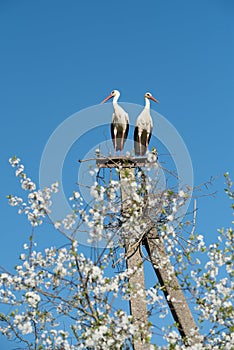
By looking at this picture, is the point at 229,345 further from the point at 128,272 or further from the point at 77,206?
the point at 77,206

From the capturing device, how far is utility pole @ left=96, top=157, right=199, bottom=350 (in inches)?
170

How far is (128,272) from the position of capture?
402cm

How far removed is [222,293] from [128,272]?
0.73 metres

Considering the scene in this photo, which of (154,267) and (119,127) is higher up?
(119,127)

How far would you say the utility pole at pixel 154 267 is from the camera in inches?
170

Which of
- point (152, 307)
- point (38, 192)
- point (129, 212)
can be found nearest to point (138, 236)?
point (129, 212)

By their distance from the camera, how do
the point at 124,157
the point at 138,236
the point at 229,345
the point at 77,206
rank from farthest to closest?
1. the point at 124,157
2. the point at 138,236
3. the point at 77,206
4. the point at 229,345

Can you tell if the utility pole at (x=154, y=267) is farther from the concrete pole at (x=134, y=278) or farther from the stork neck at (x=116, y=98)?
the stork neck at (x=116, y=98)

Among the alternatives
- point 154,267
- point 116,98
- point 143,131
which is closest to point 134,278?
point 154,267

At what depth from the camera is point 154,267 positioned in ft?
15.8

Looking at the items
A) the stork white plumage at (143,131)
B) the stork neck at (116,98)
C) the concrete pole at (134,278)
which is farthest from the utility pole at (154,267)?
the stork neck at (116,98)

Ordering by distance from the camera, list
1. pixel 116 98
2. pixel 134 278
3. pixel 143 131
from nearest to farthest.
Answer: pixel 134 278 → pixel 143 131 → pixel 116 98

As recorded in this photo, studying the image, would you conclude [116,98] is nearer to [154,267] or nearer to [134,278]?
[154,267]

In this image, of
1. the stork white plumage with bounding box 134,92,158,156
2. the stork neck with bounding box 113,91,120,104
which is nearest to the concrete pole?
the stork white plumage with bounding box 134,92,158,156
